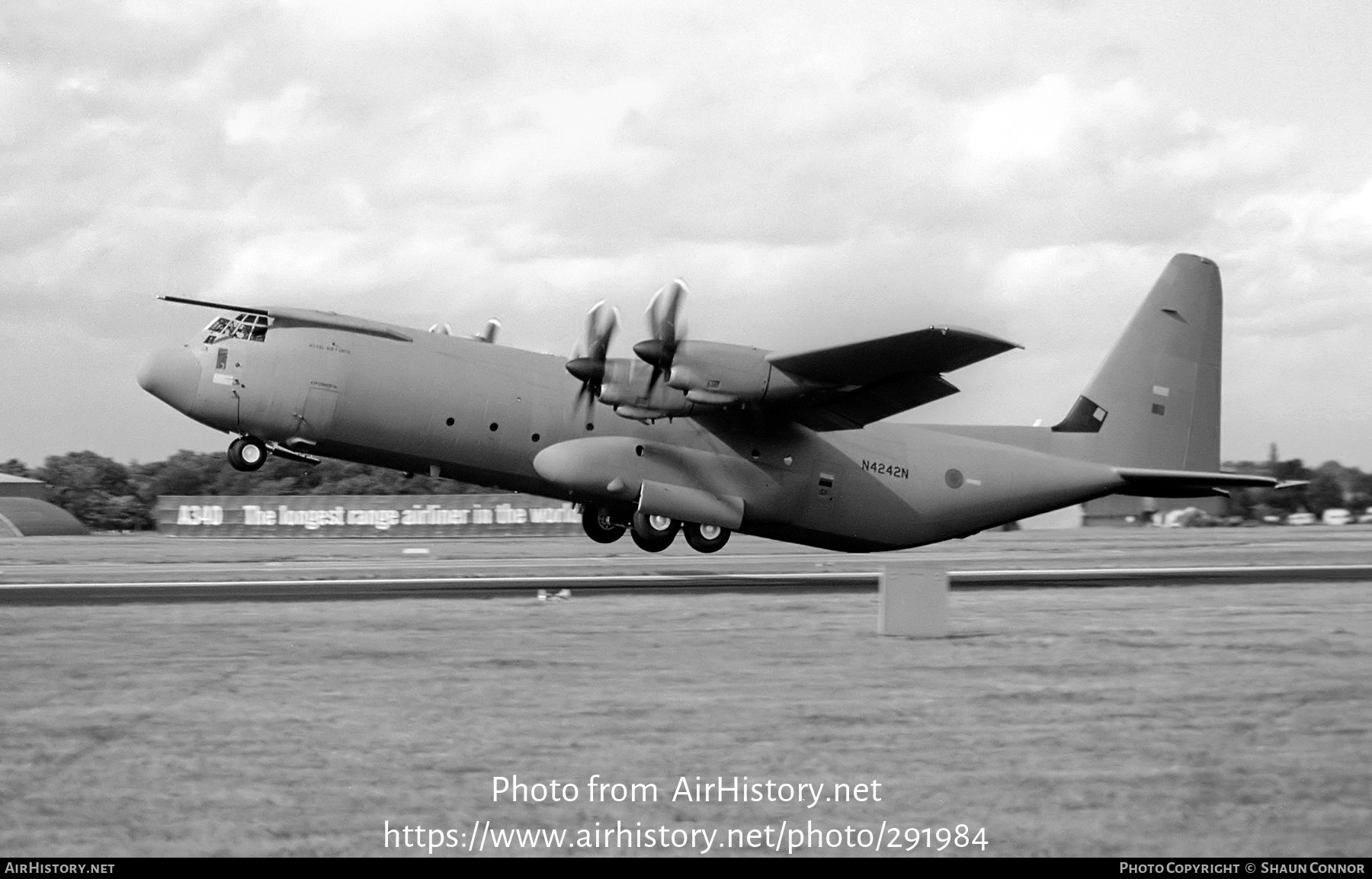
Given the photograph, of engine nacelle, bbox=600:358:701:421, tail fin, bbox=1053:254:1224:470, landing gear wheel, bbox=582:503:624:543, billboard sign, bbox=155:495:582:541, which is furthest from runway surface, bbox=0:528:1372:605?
billboard sign, bbox=155:495:582:541

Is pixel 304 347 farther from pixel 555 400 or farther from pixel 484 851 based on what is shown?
pixel 484 851

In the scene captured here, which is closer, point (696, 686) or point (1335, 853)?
point (1335, 853)

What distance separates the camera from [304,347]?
2655 cm

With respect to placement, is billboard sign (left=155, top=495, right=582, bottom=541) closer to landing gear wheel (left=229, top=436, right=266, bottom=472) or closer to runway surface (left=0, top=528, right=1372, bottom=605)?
runway surface (left=0, top=528, right=1372, bottom=605)

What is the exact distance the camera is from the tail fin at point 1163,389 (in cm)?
3256

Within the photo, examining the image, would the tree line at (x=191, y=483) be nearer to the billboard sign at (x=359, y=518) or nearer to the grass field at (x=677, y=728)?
the billboard sign at (x=359, y=518)

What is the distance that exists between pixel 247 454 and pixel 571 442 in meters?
6.74

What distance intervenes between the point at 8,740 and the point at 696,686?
6799mm

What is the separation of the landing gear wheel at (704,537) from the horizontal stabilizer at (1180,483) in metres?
10.1

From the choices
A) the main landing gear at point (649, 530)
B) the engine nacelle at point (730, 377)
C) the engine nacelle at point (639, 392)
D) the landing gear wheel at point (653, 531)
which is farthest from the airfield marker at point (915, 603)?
the landing gear wheel at point (653, 531)

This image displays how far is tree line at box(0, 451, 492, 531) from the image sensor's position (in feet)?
234

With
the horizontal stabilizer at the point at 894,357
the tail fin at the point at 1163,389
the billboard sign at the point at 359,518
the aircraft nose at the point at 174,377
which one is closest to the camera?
the horizontal stabilizer at the point at 894,357
